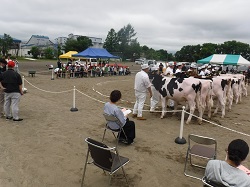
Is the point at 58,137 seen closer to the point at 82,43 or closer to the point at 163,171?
the point at 163,171

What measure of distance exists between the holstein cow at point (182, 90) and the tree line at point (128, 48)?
59.8 m

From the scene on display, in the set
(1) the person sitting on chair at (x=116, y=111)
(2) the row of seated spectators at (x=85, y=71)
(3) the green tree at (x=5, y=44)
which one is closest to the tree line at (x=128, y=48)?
(3) the green tree at (x=5, y=44)

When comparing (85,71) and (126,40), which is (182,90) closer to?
(85,71)

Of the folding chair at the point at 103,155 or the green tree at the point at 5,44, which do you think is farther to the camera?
the green tree at the point at 5,44

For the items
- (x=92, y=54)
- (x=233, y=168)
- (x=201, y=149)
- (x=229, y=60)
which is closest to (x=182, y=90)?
(x=201, y=149)

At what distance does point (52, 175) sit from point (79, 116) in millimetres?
3839

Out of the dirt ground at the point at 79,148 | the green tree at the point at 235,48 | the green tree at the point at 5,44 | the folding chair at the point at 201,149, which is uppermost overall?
the green tree at the point at 235,48

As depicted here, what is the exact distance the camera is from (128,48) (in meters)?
83.1

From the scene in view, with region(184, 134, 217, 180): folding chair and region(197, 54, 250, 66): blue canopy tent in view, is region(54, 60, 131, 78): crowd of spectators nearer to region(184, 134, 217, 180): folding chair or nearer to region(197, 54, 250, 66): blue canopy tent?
region(197, 54, 250, 66): blue canopy tent

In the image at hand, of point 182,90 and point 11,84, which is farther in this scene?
point 182,90

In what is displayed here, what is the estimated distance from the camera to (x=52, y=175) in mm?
4102

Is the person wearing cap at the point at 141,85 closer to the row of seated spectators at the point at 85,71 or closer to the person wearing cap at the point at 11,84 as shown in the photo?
the person wearing cap at the point at 11,84

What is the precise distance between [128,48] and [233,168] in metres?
82.3

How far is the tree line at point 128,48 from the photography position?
65500 mm
